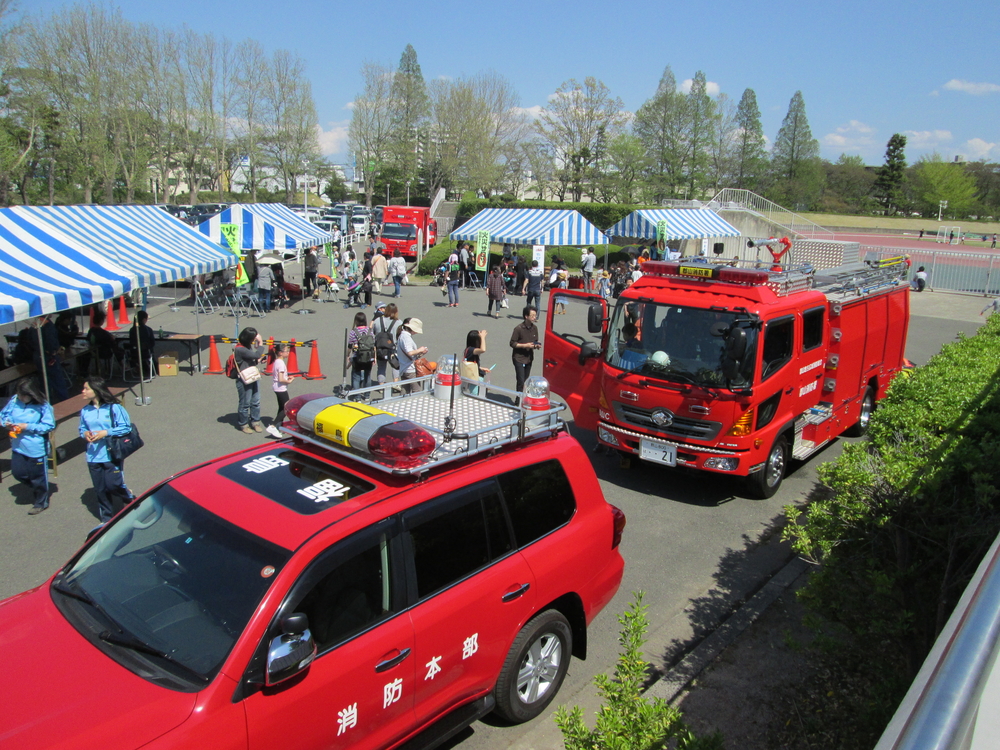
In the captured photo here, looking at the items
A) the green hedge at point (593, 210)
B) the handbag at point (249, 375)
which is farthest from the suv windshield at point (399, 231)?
the handbag at point (249, 375)

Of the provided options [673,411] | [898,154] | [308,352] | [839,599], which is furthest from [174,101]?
[898,154]

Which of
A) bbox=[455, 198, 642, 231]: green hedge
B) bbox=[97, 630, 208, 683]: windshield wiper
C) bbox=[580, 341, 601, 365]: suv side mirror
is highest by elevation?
bbox=[455, 198, 642, 231]: green hedge

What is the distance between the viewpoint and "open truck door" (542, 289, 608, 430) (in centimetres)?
872

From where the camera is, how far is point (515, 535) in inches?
168

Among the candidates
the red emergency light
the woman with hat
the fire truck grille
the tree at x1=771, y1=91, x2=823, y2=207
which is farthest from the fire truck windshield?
the tree at x1=771, y1=91, x2=823, y2=207

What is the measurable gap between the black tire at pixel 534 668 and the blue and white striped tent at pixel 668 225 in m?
26.3

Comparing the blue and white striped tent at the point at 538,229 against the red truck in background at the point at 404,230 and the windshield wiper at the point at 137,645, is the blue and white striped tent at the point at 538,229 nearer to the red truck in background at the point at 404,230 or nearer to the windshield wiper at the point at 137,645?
the red truck in background at the point at 404,230

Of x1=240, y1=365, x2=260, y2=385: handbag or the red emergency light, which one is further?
x1=240, y1=365, x2=260, y2=385: handbag

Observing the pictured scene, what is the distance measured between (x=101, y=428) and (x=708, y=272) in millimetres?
6864

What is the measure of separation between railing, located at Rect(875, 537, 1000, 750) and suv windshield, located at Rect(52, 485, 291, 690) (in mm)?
2729

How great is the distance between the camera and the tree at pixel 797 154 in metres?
76.4

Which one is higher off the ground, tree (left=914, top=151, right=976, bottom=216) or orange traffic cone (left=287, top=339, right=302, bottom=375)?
tree (left=914, top=151, right=976, bottom=216)

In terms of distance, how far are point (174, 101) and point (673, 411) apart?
55943mm

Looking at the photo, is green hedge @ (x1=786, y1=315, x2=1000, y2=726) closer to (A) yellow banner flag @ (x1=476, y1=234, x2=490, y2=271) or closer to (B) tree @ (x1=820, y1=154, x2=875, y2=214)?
(A) yellow banner flag @ (x1=476, y1=234, x2=490, y2=271)
